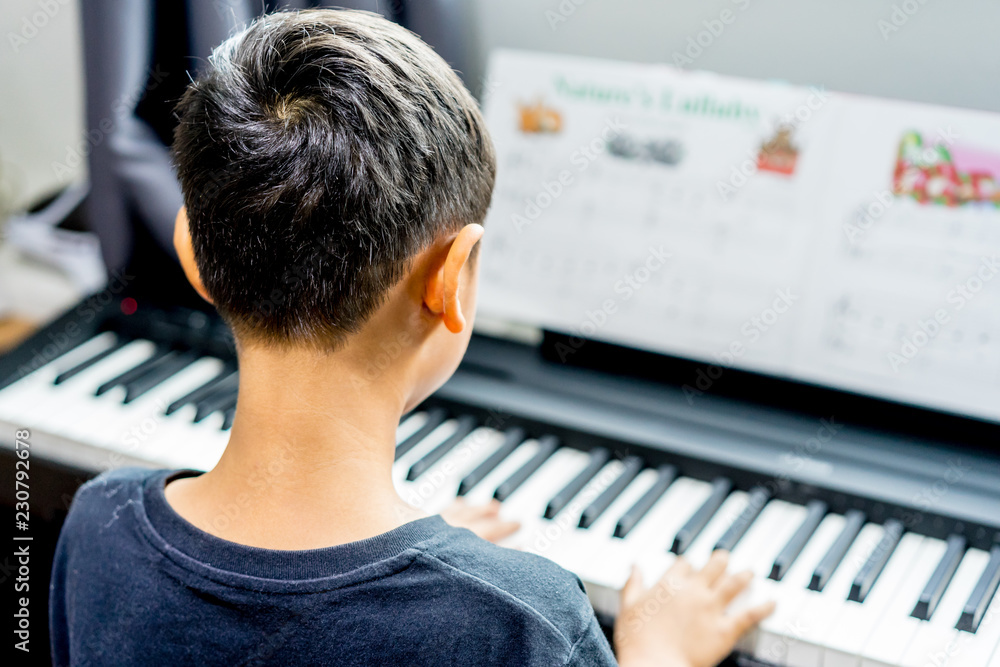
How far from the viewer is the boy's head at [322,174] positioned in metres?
0.75

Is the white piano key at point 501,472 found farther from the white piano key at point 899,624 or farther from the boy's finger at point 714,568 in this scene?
the white piano key at point 899,624

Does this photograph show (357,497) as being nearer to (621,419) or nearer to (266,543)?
(266,543)

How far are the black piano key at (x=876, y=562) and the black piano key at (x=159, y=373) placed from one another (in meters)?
0.93

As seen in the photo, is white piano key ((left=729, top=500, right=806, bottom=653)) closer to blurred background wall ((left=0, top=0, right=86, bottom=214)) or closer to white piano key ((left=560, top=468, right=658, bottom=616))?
white piano key ((left=560, top=468, right=658, bottom=616))

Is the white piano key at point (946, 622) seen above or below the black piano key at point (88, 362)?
above

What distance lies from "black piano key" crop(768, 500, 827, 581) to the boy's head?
0.47 meters

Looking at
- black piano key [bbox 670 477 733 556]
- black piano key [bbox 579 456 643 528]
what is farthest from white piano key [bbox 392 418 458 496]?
black piano key [bbox 670 477 733 556]

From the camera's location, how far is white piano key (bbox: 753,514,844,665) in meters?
0.98

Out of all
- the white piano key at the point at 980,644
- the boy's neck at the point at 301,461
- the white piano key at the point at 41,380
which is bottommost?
the white piano key at the point at 41,380

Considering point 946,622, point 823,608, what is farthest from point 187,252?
point 946,622

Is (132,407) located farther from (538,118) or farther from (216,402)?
(538,118)

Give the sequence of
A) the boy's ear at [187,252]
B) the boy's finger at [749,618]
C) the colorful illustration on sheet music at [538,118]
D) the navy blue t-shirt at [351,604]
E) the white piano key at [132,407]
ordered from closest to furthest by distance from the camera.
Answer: the navy blue t-shirt at [351,604] → the boy's ear at [187,252] → the boy's finger at [749,618] → the white piano key at [132,407] → the colorful illustration on sheet music at [538,118]

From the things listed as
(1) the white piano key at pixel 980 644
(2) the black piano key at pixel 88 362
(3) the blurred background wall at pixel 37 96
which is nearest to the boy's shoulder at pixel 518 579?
(1) the white piano key at pixel 980 644

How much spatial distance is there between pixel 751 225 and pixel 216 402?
29.0 inches
